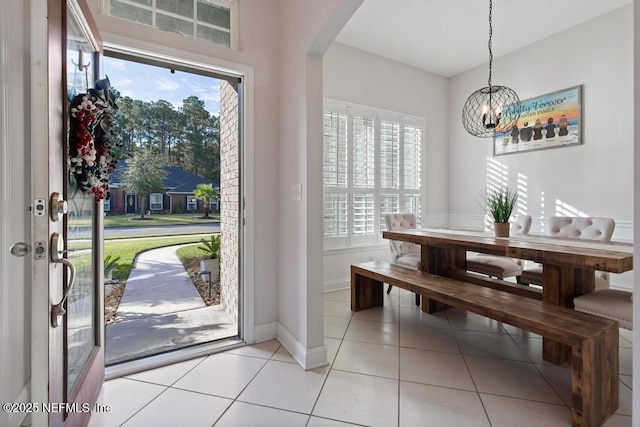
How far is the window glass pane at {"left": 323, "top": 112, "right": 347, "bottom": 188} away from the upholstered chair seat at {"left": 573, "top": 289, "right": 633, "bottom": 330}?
8.55 feet

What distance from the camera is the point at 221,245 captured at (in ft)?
11.8

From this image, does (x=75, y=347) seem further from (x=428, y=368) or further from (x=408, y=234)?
(x=408, y=234)

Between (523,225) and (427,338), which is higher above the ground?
(523,225)

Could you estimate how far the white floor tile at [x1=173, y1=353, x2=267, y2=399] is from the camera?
5.86 feet

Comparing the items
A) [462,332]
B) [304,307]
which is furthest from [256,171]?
[462,332]

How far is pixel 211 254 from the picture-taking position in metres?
3.78

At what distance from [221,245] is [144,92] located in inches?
76.3

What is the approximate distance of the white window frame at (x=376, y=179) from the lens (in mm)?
3855

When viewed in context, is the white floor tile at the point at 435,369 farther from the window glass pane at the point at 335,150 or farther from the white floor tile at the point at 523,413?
the window glass pane at the point at 335,150

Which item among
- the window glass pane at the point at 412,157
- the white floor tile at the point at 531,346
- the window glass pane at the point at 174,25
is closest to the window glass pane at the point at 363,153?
the window glass pane at the point at 412,157

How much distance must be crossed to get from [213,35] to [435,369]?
2.99 meters

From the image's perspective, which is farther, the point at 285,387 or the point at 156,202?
the point at 156,202

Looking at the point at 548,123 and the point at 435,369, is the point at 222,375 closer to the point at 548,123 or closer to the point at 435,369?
the point at 435,369

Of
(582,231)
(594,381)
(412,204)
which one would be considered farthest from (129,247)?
(582,231)
